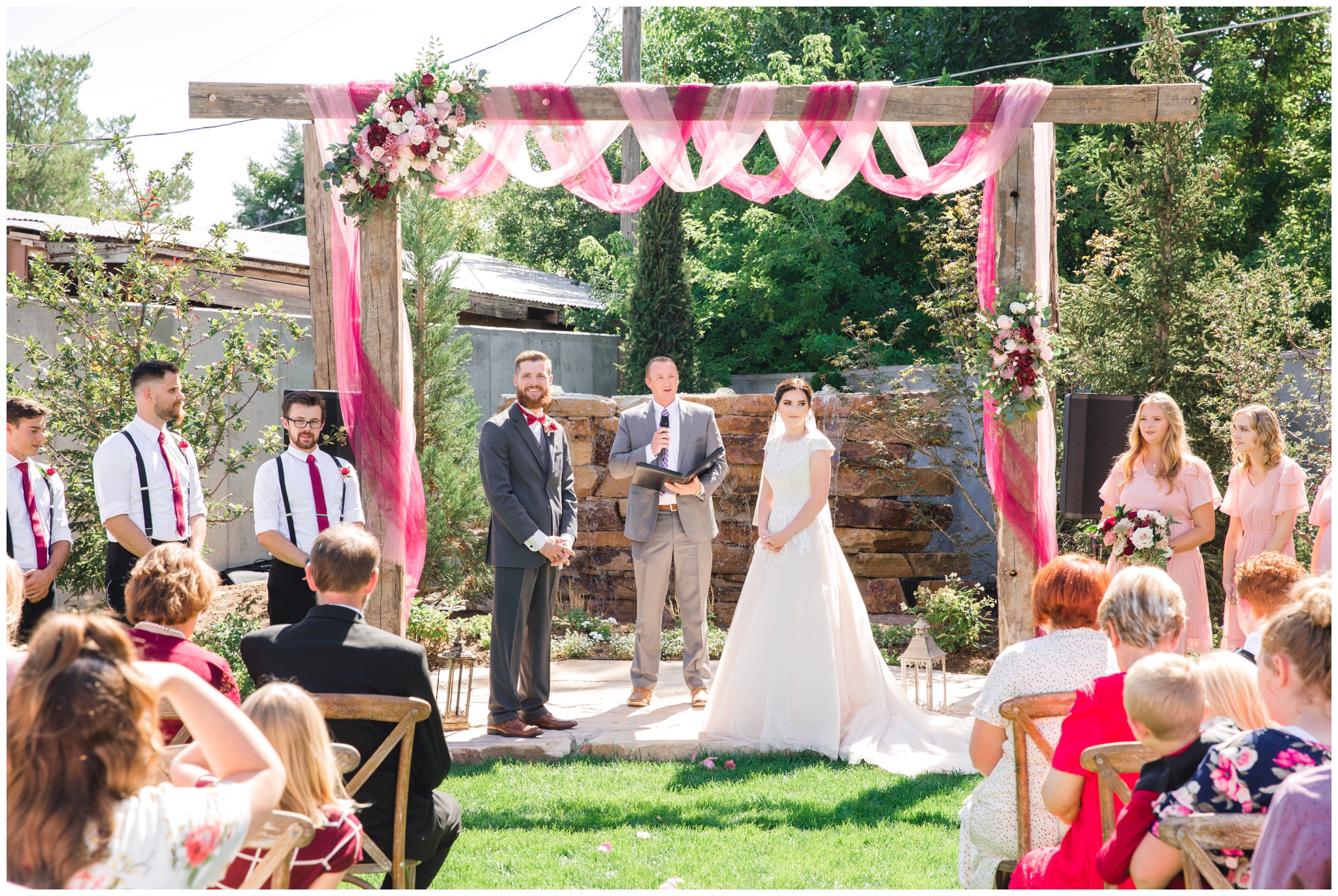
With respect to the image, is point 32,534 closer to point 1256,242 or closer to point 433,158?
point 433,158

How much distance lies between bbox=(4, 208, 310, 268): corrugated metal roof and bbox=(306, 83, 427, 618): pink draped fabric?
1296 millimetres

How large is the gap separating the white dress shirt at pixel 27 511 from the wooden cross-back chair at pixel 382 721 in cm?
245

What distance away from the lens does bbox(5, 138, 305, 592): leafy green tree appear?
583cm

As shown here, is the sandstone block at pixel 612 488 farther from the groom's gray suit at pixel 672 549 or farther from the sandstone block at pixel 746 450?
the groom's gray suit at pixel 672 549

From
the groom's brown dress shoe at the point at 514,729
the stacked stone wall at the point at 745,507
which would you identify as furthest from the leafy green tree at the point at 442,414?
the groom's brown dress shoe at the point at 514,729

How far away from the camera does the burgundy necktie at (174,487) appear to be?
4.47m

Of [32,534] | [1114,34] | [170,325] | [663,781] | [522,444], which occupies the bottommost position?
[663,781]

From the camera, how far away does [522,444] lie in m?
5.04

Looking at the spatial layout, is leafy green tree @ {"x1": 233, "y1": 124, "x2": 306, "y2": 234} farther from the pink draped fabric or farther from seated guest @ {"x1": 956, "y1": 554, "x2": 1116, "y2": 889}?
seated guest @ {"x1": 956, "y1": 554, "x2": 1116, "y2": 889}

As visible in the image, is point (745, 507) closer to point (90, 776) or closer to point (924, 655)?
point (924, 655)

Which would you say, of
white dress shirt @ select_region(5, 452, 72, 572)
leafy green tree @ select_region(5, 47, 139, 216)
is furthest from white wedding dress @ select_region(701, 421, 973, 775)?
leafy green tree @ select_region(5, 47, 139, 216)

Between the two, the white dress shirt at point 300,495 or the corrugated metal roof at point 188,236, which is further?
the corrugated metal roof at point 188,236

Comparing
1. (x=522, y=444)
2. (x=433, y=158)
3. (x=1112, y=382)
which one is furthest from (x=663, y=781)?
(x=1112, y=382)

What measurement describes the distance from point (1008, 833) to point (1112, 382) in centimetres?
528
